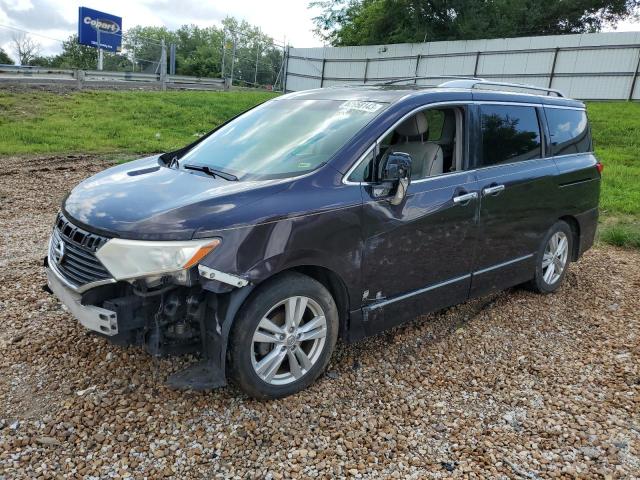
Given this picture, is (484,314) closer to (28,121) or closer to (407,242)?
(407,242)

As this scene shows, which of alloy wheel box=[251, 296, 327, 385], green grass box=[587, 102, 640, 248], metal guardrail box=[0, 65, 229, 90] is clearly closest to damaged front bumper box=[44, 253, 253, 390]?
alloy wheel box=[251, 296, 327, 385]

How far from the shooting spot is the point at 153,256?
263 cm

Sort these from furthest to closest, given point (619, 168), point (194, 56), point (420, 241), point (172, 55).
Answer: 1. point (194, 56)
2. point (172, 55)
3. point (619, 168)
4. point (420, 241)

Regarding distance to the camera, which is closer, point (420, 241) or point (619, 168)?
point (420, 241)

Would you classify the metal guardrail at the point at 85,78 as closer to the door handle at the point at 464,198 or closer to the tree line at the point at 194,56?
the tree line at the point at 194,56

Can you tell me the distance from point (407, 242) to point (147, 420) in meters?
1.93

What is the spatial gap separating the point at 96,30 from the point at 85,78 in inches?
597

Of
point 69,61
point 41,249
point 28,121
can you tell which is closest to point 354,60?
point 28,121

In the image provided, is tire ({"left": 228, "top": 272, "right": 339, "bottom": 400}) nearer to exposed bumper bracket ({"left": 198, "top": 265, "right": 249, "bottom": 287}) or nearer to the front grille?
exposed bumper bracket ({"left": 198, "top": 265, "right": 249, "bottom": 287})

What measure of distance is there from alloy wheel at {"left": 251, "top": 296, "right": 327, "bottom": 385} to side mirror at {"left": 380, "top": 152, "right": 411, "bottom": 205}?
883 mm

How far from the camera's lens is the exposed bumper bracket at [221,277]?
2.64 m

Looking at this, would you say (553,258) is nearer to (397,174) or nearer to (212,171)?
(397,174)

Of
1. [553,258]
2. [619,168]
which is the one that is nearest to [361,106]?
[553,258]

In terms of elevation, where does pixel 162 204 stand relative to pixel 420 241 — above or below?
above
